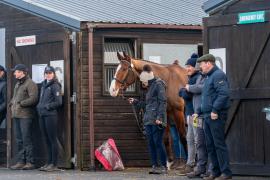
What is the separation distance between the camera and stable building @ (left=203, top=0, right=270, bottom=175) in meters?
13.4

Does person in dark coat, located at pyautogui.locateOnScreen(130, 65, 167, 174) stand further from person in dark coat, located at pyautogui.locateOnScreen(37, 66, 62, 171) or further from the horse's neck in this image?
person in dark coat, located at pyautogui.locateOnScreen(37, 66, 62, 171)

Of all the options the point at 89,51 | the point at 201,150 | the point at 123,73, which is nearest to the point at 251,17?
the point at 201,150

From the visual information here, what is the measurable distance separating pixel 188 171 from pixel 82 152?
2994 millimetres

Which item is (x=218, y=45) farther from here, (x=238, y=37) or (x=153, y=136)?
(x=153, y=136)

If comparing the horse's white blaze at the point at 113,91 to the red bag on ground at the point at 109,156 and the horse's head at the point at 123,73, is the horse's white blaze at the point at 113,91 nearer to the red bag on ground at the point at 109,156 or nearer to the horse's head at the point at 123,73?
the horse's head at the point at 123,73

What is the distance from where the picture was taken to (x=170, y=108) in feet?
52.6

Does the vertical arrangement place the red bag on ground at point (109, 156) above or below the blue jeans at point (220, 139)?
below

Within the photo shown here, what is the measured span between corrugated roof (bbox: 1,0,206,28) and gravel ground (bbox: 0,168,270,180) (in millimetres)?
3182

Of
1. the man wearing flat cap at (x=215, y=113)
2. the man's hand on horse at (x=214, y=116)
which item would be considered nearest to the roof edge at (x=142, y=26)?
the man wearing flat cap at (x=215, y=113)

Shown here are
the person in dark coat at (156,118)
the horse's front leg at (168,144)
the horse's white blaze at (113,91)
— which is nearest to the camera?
the person in dark coat at (156,118)

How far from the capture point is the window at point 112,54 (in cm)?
1714

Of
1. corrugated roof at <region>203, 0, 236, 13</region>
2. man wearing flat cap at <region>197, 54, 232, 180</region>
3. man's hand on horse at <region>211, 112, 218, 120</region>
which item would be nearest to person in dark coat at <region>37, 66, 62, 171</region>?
corrugated roof at <region>203, 0, 236, 13</region>

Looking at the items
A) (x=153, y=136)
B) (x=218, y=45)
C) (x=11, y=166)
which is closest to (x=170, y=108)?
(x=153, y=136)

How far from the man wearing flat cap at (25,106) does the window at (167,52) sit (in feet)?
8.79
